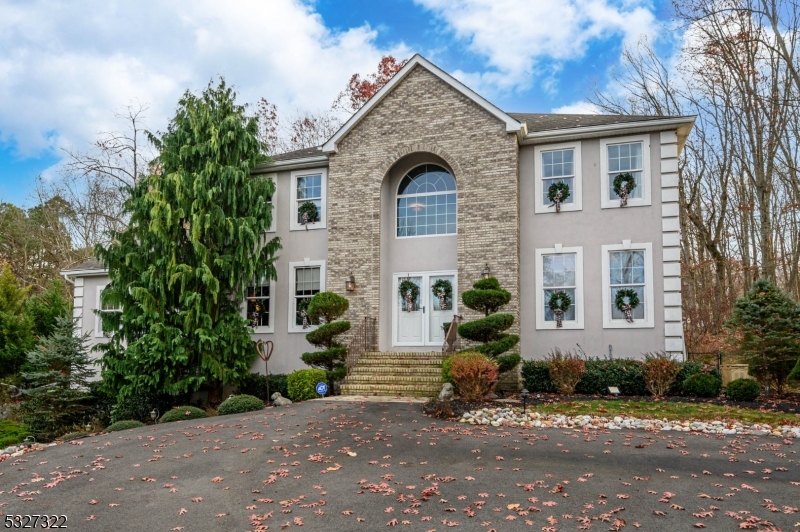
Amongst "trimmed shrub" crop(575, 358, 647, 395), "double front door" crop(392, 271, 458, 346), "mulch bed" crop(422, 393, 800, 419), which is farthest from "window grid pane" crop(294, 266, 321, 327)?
"trimmed shrub" crop(575, 358, 647, 395)

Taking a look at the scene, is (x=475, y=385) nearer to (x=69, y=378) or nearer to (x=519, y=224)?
(x=519, y=224)

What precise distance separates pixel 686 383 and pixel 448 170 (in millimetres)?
7722

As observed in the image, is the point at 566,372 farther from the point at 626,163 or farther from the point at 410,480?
the point at 410,480

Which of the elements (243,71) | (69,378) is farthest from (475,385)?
(243,71)

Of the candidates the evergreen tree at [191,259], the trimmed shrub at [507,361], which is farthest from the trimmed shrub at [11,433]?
the trimmed shrub at [507,361]

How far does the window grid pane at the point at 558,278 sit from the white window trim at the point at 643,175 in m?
1.51

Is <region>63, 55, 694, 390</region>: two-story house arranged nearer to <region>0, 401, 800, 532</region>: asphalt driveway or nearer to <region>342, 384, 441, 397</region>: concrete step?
<region>342, 384, 441, 397</region>: concrete step

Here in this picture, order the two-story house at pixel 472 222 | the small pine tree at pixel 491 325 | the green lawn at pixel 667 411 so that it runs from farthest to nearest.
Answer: the two-story house at pixel 472 222, the small pine tree at pixel 491 325, the green lawn at pixel 667 411

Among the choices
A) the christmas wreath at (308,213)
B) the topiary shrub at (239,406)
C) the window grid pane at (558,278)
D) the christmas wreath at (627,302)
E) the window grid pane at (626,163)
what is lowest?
the topiary shrub at (239,406)

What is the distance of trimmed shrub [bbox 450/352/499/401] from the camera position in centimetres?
1202

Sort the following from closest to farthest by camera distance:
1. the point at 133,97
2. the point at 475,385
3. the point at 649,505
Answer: the point at 649,505 → the point at 475,385 → the point at 133,97

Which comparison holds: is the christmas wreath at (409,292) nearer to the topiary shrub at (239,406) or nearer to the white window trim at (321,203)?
the white window trim at (321,203)

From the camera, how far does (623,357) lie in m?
14.4

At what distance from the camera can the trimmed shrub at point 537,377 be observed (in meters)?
14.0
